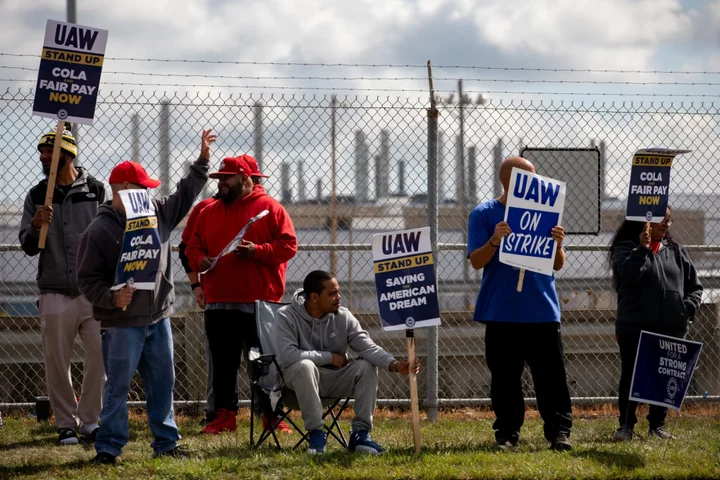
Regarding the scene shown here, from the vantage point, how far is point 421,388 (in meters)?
9.91

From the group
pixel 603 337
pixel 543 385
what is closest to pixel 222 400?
pixel 543 385

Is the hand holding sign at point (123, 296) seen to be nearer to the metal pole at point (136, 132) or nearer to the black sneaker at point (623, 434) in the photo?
the metal pole at point (136, 132)

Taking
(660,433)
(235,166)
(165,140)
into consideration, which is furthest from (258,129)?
(660,433)

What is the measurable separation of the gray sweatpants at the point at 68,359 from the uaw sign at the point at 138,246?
1401 millimetres

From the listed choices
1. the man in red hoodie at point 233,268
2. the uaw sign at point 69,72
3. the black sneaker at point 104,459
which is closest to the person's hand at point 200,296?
the man in red hoodie at point 233,268

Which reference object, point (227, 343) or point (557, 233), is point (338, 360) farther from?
point (557, 233)

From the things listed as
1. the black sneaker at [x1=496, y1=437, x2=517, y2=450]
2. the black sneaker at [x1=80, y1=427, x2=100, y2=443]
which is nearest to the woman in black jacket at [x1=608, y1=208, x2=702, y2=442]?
the black sneaker at [x1=496, y1=437, x2=517, y2=450]

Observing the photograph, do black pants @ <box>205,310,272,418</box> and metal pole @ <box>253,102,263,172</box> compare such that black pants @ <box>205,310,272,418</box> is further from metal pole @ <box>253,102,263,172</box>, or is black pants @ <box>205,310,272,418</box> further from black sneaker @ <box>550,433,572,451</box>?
black sneaker @ <box>550,433,572,451</box>

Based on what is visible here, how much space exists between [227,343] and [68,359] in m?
1.16

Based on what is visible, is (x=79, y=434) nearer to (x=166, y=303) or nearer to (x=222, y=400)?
(x=222, y=400)

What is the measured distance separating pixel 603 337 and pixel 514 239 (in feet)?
12.2

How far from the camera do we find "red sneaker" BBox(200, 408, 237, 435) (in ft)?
25.9

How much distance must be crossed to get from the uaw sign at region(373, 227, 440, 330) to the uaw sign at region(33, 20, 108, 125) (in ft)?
7.27

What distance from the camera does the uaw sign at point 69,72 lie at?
7.05m
